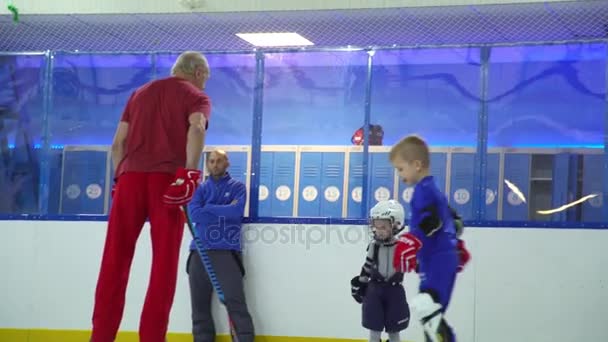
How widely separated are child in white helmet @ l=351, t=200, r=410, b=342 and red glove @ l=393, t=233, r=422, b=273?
5.33 ft

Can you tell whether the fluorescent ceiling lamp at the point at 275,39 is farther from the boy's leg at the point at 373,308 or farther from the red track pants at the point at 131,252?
the red track pants at the point at 131,252

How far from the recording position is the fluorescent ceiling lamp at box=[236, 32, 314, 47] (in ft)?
28.5

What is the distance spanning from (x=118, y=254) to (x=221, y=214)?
7.56 ft

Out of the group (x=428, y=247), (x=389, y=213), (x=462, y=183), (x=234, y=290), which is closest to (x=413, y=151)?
(x=428, y=247)

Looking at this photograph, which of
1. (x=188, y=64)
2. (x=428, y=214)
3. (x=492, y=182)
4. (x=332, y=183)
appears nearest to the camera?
(x=428, y=214)

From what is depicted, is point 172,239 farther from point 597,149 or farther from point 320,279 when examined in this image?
point 597,149

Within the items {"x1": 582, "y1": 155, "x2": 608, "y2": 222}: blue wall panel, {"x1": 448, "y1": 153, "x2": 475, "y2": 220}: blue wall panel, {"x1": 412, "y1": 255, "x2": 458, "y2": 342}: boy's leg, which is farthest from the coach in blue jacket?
{"x1": 412, "y1": 255, "x2": 458, "y2": 342}: boy's leg

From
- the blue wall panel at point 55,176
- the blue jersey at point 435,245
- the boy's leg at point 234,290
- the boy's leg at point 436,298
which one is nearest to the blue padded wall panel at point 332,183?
the boy's leg at point 234,290

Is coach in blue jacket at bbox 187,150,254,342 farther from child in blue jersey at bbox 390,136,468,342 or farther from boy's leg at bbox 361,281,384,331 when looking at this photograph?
child in blue jersey at bbox 390,136,468,342

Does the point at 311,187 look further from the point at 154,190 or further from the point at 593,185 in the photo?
the point at 154,190

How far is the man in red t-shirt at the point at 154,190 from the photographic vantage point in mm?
4059

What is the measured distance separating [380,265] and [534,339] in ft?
4.24

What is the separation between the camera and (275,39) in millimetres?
8836

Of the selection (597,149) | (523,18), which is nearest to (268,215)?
(597,149)
